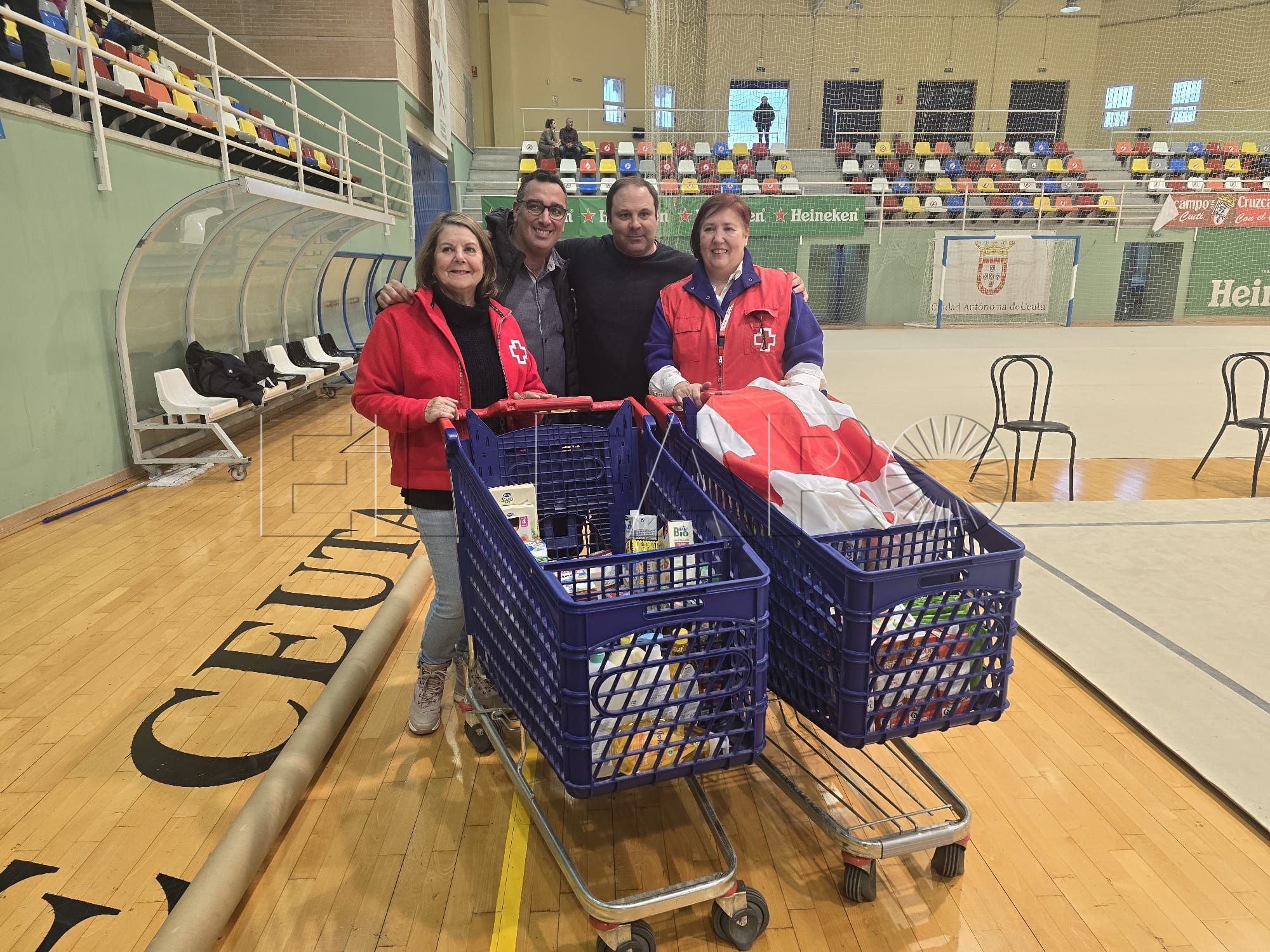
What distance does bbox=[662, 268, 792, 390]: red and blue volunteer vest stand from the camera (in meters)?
2.62

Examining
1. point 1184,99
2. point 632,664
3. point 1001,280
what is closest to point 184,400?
point 632,664

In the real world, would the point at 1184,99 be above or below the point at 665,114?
above

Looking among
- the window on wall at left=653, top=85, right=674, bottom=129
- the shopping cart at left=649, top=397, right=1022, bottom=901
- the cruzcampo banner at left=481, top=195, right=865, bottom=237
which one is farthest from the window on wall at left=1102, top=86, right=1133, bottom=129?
the shopping cart at left=649, top=397, right=1022, bottom=901

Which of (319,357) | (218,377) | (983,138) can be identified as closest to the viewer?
(218,377)

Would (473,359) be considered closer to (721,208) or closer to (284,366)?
(721,208)

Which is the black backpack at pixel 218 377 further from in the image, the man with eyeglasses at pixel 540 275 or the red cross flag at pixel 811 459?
the red cross flag at pixel 811 459

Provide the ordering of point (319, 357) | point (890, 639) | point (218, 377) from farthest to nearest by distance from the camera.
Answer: point (319, 357), point (218, 377), point (890, 639)

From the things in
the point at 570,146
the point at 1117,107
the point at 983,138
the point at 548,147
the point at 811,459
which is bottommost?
the point at 811,459

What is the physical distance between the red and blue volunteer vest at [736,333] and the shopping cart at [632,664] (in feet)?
2.32

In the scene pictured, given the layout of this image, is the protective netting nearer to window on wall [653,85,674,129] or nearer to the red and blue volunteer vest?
window on wall [653,85,674,129]

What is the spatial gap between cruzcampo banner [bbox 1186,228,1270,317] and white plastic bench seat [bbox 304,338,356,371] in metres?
16.2

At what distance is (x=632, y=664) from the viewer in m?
1.50

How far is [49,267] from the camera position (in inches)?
188

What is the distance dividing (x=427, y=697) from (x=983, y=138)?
21.3 meters
